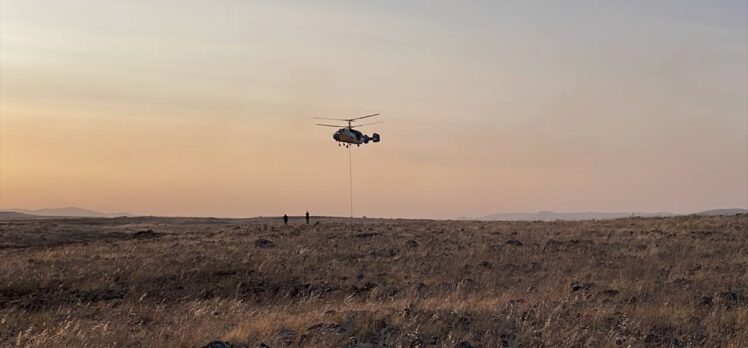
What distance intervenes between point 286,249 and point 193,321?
15567 millimetres

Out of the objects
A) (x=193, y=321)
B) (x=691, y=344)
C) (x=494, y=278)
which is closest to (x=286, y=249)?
(x=494, y=278)

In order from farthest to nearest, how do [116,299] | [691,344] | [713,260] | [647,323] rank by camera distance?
1. [713,260]
2. [116,299]
3. [647,323]
4. [691,344]

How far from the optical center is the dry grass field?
33.1 ft

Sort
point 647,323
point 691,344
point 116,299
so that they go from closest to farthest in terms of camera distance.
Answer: point 691,344 → point 647,323 → point 116,299

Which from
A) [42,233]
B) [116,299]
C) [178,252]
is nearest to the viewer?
[116,299]

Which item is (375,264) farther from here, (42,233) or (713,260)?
(42,233)

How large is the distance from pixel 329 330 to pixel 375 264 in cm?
1314

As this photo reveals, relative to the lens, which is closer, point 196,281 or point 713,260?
point 196,281

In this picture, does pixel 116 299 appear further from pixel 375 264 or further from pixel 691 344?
pixel 691 344

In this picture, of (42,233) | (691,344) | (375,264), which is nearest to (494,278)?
(375,264)

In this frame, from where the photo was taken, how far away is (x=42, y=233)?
4469 centimetres

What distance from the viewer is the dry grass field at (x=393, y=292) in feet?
33.1

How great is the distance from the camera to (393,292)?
17.5 meters

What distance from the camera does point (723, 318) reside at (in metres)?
11.8
